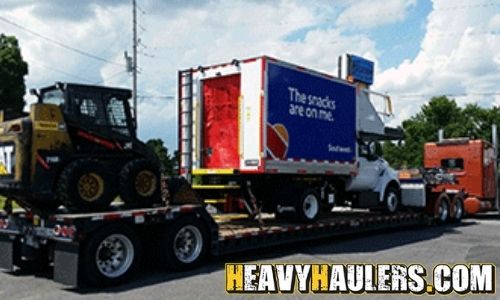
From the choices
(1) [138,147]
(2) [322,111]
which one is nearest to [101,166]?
(1) [138,147]

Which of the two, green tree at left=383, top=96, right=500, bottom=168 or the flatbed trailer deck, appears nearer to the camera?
the flatbed trailer deck

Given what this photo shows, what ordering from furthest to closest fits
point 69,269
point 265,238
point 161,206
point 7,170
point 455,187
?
1. point 455,187
2. point 265,238
3. point 161,206
4. point 7,170
5. point 69,269

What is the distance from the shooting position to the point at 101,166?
30.7 feet

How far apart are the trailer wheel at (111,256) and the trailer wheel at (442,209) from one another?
11.3 metres

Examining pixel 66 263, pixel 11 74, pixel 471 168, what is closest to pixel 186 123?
pixel 66 263

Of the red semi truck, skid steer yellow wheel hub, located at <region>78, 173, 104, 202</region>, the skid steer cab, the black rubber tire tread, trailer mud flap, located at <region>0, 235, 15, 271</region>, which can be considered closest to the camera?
the skid steer cab

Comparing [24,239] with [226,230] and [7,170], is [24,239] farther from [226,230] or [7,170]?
[226,230]

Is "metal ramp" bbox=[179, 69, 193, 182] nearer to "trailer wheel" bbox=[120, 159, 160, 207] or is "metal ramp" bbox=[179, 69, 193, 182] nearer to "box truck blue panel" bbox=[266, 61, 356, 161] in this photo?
"box truck blue panel" bbox=[266, 61, 356, 161]

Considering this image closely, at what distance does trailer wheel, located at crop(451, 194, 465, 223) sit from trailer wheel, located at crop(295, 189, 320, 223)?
23.8ft

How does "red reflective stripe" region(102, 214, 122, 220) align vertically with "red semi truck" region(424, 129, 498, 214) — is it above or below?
below

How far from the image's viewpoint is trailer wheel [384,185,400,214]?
16375 mm

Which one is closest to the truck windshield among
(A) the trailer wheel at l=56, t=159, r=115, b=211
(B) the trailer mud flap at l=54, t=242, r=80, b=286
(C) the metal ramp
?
(A) the trailer wheel at l=56, t=159, r=115, b=211

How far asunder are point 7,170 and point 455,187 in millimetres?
16219

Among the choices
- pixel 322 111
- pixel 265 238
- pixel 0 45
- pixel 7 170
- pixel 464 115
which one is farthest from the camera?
pixel 464 115
